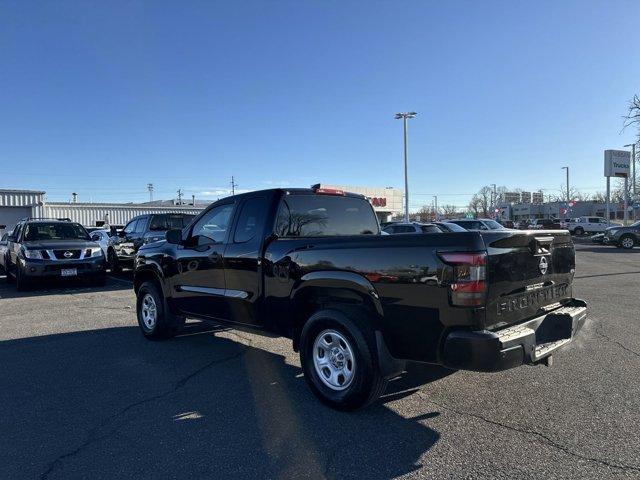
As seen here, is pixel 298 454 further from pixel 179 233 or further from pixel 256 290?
pixel 179 233

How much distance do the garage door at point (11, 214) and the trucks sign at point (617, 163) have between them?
5231cm

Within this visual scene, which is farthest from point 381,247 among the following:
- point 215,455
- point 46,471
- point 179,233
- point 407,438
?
point 179,233

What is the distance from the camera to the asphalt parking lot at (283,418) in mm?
3180

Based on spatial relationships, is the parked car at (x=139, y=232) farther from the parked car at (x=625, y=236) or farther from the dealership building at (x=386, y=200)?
the dealership building at (x=386, y=200)

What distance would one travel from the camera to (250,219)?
5.16 m

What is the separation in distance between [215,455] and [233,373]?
5.92 feet

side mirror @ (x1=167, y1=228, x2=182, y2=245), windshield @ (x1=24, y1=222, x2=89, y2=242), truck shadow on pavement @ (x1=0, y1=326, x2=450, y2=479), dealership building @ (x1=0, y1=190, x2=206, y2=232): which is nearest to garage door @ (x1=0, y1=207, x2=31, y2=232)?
dealership building @ (x1=0, y1=190, x2=206, y2=232)

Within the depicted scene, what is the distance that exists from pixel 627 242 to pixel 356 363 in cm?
2824

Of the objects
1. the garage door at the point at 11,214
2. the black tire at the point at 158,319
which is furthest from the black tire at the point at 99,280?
the garage door at the point at 11,214

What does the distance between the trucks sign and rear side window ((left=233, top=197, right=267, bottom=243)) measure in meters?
54.0

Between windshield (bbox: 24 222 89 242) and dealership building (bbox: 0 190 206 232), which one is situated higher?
dealership building (bbox: 0 190 206 232)

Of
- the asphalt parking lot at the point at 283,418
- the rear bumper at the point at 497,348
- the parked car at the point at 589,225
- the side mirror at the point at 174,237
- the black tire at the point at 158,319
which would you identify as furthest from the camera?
the parked car at the point at 589,225

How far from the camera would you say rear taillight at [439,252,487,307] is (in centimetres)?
334

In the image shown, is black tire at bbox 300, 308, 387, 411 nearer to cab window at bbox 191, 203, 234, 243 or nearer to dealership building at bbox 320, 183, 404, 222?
cab window at bbox 191, 203, 234, 243
